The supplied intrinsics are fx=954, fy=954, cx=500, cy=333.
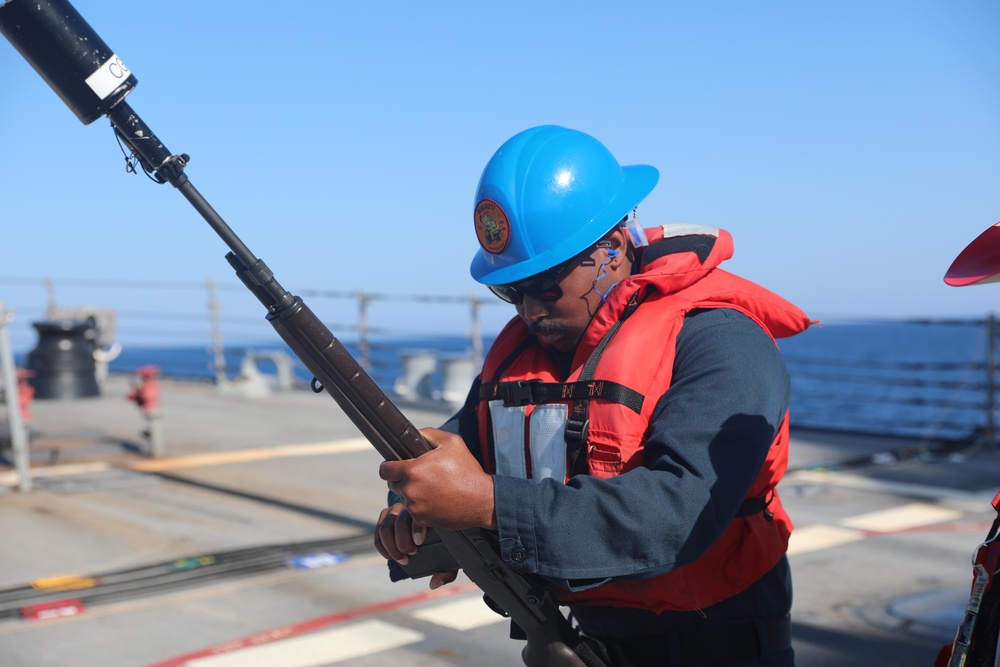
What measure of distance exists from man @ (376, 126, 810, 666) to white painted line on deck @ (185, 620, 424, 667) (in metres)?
2.41

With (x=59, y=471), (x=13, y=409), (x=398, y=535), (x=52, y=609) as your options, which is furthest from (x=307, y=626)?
(x=59, y=471)

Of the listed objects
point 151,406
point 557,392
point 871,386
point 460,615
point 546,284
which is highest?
point 546,284

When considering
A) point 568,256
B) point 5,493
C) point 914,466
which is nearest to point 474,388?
point 568,256

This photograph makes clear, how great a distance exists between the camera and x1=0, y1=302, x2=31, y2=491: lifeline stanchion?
796 centimetres

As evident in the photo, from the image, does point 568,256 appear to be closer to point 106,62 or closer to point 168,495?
point 106,62

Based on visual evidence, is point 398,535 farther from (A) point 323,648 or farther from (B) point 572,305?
(A) point 323,648

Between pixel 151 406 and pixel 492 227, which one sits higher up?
pixel 492 227

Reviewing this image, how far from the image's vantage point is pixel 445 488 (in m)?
1.83

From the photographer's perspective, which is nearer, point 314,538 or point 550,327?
point 550,327

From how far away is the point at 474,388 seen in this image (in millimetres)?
2793

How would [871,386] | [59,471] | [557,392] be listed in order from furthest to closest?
[871,386], [59,471], [557,392]

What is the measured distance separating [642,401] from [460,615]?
3.51 metres

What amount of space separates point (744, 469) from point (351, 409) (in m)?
0.83

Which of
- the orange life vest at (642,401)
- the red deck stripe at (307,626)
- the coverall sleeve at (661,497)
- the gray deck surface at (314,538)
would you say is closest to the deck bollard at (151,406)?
the gray deck surface at (314,538)
